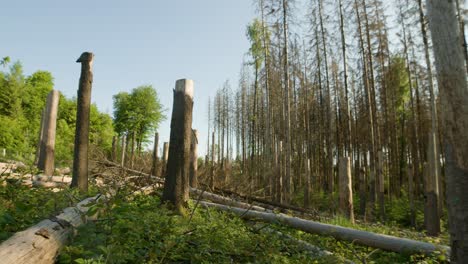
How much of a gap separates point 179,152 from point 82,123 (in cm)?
245

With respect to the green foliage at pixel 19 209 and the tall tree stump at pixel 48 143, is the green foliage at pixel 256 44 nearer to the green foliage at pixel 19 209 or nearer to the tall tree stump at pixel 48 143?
the tall tree stump at pixel 48 143

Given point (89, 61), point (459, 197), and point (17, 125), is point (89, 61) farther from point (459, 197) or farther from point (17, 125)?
point (17, 125)

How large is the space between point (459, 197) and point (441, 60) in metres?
1.49

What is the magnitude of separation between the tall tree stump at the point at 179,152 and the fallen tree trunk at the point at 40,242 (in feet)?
8.39

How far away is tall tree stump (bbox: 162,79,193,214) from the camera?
19.1 ft

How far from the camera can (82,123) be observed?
6.86m

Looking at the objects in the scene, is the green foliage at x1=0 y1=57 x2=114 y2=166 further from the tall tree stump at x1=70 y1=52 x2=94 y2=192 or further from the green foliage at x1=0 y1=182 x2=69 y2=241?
the green foliage at x1=0 y1=182 x2=69 y2=241

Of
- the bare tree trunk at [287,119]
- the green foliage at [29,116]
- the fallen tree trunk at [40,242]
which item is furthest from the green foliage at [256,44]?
the fallen tree trunk at [40,242]

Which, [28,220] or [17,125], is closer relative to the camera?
[28,220]

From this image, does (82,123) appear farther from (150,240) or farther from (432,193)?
(432,193)

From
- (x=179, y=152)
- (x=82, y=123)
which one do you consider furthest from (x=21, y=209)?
(x=82, y=123)

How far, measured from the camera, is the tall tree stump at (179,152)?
19.1 ft

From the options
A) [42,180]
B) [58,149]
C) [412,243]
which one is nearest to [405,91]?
[412,243]

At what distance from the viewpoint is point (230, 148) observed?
123 feet
